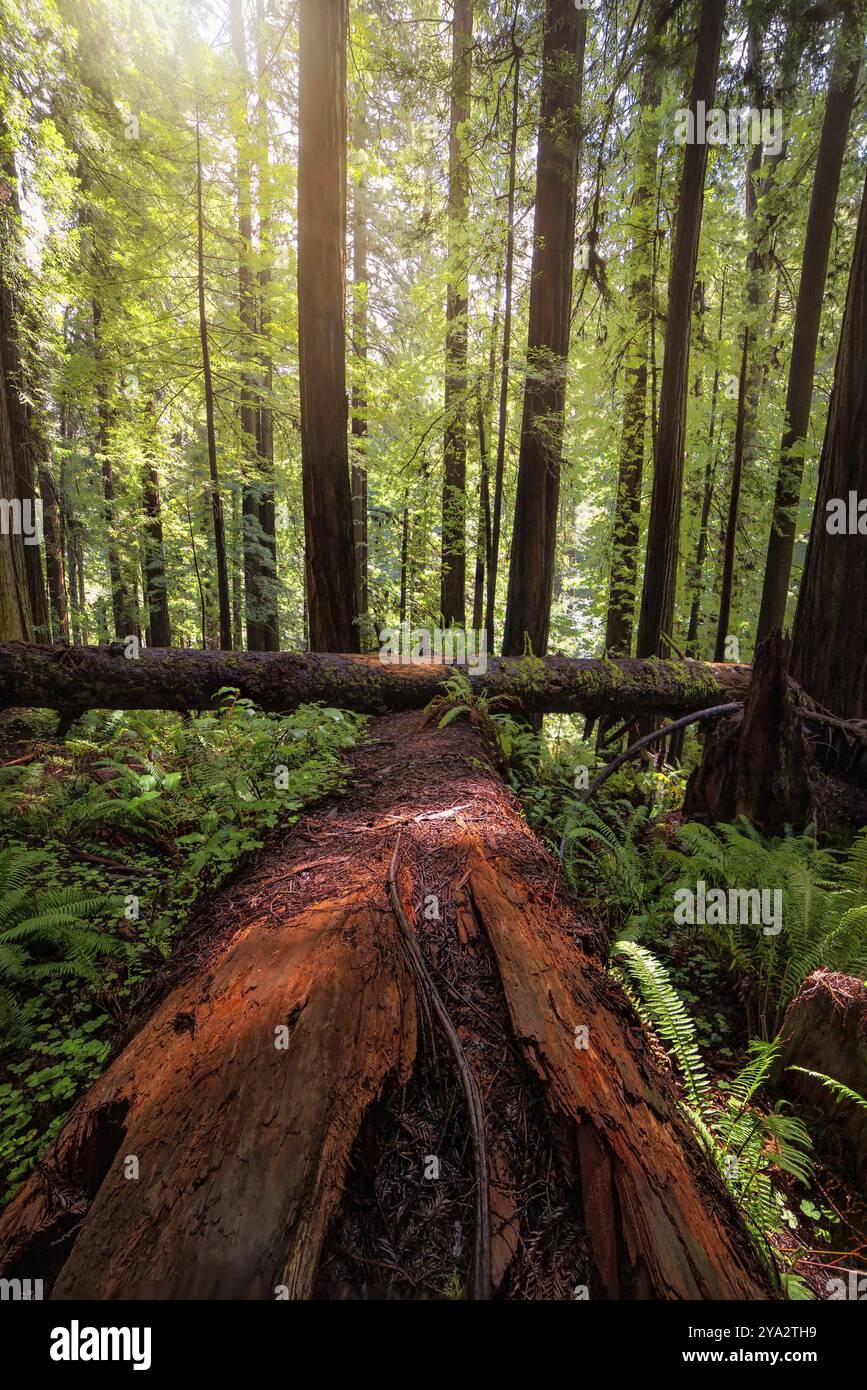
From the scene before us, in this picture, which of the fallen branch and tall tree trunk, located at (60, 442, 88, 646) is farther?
tall tree trunk, located at (60, 442, 88, 646)

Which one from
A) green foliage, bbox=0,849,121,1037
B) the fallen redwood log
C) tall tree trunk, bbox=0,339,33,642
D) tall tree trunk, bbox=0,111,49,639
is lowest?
green foliage, bbox=0,849,121,1037

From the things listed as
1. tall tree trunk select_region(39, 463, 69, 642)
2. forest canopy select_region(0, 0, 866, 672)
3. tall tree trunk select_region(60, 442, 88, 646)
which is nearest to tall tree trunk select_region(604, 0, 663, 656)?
forest canopy select_region(0, 0, 866, 672)

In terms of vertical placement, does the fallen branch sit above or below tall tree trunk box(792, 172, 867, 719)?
below

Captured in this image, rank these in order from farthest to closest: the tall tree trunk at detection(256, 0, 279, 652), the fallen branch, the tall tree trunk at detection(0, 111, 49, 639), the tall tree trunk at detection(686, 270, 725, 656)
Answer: the tall tree trunk at detection(686, 270, 725, 656) < the tall tree trunk at detection(256, 0, 279, 652) < the tall tree trunk at detection(0, 111, 49, 639) < the fallen branch

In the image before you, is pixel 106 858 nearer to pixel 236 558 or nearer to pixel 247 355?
pixel 247 355

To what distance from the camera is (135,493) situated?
12.7 metres

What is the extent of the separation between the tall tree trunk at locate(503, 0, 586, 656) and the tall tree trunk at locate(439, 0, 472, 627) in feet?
3.80

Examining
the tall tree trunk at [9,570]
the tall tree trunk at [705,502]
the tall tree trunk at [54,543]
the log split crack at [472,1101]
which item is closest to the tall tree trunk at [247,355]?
the tall tree trunk at [9,570]

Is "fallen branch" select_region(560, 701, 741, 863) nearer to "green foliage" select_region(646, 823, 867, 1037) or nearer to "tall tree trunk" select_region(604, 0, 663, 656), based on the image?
"green foliage" select_region(646, 823, 867, 1037)

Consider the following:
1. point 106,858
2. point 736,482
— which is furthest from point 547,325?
point 106,858

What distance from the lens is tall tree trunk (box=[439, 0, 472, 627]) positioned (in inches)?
325

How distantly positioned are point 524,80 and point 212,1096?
1187 centimetres

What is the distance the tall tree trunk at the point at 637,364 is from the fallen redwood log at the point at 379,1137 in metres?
10.4

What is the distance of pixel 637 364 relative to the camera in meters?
10.1
